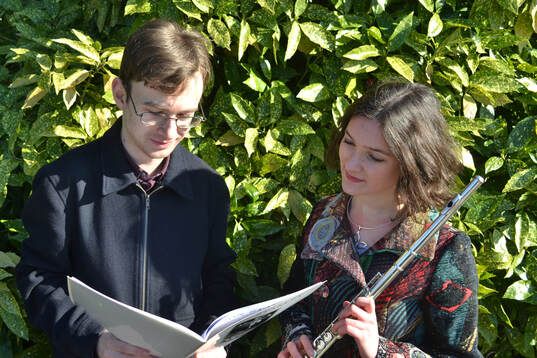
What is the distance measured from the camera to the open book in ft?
7.00

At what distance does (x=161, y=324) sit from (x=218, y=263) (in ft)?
2.21

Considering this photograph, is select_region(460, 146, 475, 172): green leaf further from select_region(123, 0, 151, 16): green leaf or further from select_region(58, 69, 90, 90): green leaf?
select_region(58, 69, 90, 90): green leaf

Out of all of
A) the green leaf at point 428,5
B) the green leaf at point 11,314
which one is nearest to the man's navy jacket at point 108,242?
the green leaf at point 11,314

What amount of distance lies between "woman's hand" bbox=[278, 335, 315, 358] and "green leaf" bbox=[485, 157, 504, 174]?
0.98 meters

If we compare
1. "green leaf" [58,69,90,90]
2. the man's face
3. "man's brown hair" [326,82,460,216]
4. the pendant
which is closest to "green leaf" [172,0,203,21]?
"green leaf" [58,69,90,90]

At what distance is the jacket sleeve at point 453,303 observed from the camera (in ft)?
8.00

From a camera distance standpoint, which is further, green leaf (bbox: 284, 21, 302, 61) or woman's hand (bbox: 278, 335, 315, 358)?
green leaf (bbox: 284, 21, 302, 61)

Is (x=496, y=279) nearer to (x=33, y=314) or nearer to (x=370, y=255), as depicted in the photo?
(x=370, y=255)

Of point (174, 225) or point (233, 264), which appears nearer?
point (174, 225)

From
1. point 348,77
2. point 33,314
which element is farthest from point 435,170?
point 33,314

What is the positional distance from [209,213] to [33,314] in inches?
23.7

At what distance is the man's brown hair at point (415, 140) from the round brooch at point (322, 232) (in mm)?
211

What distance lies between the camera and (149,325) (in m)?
2.17

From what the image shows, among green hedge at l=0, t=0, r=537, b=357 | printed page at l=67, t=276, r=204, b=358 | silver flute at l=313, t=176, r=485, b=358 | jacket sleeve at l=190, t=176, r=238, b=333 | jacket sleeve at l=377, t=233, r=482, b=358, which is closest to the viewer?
printed page at l=67, t=276, r=204, b=358
